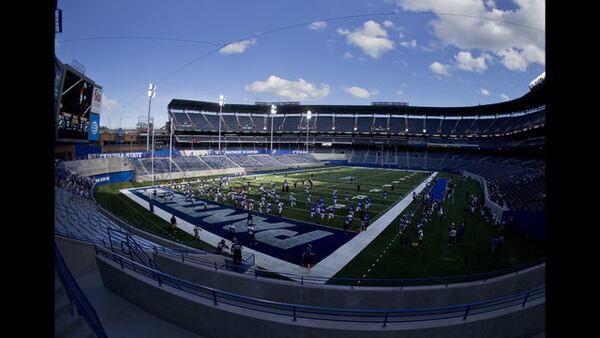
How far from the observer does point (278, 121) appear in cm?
9988

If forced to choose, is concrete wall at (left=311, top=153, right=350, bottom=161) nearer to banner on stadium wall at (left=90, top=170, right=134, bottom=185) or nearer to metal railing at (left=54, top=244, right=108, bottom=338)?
banner on stadium wall at (left=90, top=170, right=134, bottom=185)

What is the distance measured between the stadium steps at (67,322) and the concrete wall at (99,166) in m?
31.7

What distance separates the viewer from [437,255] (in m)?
16.7

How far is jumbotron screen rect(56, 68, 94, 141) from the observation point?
17.5 metres

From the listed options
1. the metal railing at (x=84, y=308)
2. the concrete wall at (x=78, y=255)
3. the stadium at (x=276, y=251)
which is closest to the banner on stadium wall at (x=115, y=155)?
the stadium at (x=276, y=251)

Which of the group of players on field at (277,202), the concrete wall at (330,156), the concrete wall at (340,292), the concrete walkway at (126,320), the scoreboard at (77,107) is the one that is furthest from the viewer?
the concrete wall at (330,156)

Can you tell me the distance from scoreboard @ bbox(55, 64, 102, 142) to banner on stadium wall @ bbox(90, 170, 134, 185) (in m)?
18.5

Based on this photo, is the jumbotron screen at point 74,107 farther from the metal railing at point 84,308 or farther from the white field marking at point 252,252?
the metal railing at point 84,308

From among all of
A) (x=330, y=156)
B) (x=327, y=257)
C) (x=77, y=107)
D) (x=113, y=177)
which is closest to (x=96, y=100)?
(x=77, y=107)

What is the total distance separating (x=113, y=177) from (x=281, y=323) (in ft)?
133

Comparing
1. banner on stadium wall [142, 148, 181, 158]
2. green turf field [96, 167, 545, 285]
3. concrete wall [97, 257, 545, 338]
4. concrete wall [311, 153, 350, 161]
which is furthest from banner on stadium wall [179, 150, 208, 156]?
concrete wall [97, 257, 545, 338]

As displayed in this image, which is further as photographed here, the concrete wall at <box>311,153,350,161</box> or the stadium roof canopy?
the concrete wall at <box>311,153,350,161</box>

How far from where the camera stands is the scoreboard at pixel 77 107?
678 inches
